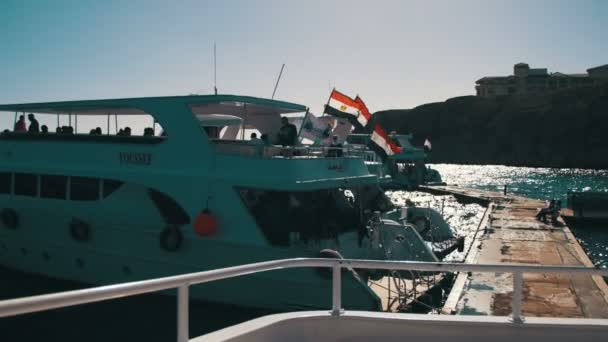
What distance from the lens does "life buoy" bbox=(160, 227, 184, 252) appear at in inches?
503

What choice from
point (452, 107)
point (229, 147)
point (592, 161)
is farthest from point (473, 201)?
point (452, 107)

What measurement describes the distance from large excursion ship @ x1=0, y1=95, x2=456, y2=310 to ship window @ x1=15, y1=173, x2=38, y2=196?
3 centimetres

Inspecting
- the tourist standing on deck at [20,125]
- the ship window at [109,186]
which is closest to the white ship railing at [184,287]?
the ship window at [109,186]

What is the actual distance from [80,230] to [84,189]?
45.9 inches

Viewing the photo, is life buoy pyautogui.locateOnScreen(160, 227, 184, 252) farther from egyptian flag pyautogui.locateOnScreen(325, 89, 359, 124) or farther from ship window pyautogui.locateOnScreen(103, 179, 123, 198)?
egyptian flag pyautogui.locateOnScreen(325, 89, 359, 124)

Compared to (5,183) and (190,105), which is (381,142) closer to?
(190,105)

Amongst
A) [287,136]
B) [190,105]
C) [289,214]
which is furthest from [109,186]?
[289,214]

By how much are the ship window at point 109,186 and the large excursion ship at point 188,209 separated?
3 cm

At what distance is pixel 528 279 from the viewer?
14.9 m

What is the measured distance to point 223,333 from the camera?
13.6 ft

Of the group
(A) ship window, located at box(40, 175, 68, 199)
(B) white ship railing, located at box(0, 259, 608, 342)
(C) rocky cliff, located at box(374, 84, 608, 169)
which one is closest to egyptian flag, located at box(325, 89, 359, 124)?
(A) ship window, located at box(40, 175, 68, 199)

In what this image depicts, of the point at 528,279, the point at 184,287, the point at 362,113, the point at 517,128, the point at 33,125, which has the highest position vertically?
the point at 517,128

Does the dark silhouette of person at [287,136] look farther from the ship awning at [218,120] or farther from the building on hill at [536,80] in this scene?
the building on hill at [536,80]

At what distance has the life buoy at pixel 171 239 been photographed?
41.9 feet
